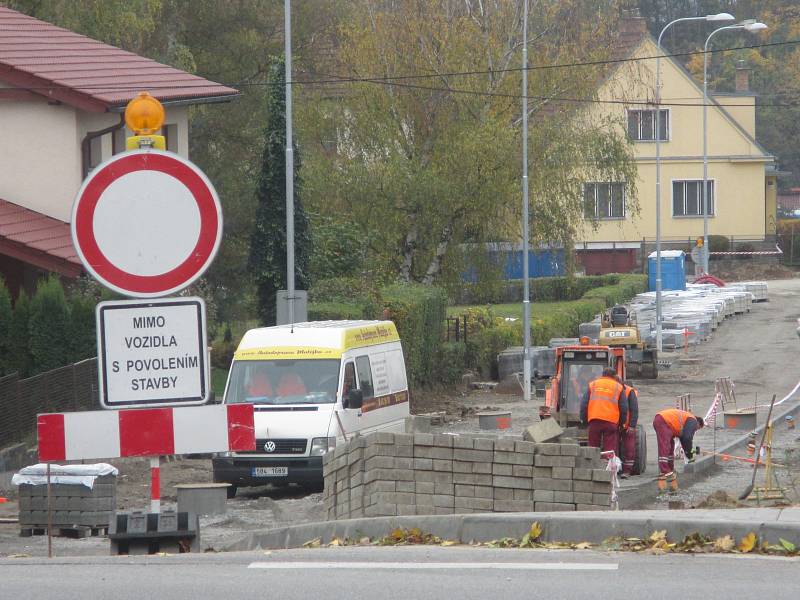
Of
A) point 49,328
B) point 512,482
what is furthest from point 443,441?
point 49,328

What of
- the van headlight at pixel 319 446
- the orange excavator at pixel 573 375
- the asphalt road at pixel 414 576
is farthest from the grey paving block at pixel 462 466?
the orange excavator at pixel 573 375

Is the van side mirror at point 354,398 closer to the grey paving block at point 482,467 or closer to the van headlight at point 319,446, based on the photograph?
the van headlight at point 319,446

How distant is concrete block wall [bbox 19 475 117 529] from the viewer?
14656 mm

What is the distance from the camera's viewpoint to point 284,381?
1872 cm

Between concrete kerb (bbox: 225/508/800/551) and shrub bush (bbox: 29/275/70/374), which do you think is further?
shrub bush (bbox: 29/275/70/374)

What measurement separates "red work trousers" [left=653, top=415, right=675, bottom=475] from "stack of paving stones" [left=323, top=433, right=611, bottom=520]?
5.92 metres

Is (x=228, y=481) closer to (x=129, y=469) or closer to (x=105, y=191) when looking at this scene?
(x=129, y=469)

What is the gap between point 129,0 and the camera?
34719mm

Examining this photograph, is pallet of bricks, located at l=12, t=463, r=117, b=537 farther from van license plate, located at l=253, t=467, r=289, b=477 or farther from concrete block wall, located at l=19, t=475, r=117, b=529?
van license plate, located at l=253, t=467, r=289, b=477

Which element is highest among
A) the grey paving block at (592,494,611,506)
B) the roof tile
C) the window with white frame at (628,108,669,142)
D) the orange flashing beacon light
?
the window with white frame at (628,108,669,142)

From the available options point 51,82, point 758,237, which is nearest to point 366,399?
point 51,82

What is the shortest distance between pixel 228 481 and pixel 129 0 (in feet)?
67.6

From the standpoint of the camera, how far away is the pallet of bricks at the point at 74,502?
14.7m

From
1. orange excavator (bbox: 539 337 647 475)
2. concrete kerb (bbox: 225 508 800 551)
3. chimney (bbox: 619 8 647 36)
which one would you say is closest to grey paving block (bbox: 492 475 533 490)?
concrete kerb (bbox: 225 508 800 551)
